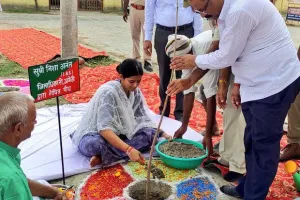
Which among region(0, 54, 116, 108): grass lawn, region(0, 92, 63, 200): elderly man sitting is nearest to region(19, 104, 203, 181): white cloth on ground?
region(0, 54, 116, 108): grass lawn

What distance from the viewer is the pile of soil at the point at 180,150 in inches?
128

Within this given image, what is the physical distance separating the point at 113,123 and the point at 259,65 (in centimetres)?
138

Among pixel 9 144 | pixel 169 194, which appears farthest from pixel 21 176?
pixel 169 194

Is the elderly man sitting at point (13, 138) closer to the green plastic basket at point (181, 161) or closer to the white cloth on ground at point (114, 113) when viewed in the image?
the white cloth on ground at point (114, 113)

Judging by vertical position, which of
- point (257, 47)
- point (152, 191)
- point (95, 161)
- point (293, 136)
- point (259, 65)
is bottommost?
point (152, 191)

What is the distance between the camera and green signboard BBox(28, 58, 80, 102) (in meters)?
2.56

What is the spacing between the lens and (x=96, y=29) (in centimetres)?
1275

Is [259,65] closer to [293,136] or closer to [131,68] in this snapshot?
[131,68]

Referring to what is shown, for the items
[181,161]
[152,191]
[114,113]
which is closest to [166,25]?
[114,113]

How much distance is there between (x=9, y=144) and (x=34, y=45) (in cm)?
746

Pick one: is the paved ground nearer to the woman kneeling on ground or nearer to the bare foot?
the woman kneeling on ground

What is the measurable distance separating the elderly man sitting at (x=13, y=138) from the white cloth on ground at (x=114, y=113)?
1381 mm

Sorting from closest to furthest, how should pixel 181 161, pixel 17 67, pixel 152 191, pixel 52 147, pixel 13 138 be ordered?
pixel 13 138
pixel 152 191
pixel 181 161
pixel 52 147
pixel 17 67

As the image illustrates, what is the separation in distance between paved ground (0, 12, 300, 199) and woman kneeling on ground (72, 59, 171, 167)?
186 inches
